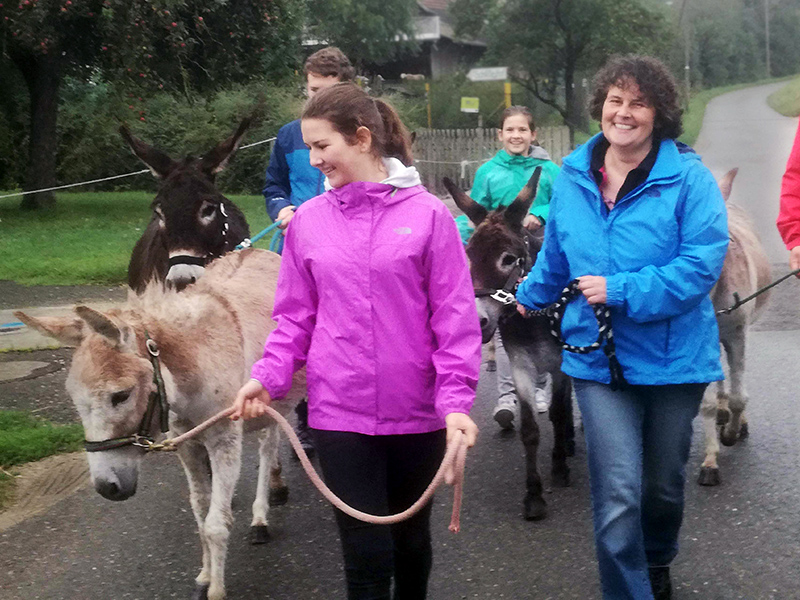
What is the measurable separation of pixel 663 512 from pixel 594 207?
116 cm

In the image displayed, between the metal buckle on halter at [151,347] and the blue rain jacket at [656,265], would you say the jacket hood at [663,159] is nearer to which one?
the blue rain jacket at [656,265]

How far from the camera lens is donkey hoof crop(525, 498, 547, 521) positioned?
4.87 meters

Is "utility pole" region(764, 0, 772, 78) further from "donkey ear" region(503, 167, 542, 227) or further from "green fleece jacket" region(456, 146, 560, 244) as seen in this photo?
"donkey ear" region(503, 167, 542, 227)

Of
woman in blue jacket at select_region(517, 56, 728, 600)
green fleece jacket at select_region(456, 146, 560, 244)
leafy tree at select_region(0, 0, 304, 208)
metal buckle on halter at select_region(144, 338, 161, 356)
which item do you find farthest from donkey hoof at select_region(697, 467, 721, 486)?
leafy tree at select_region(0, 0, 304, 208)

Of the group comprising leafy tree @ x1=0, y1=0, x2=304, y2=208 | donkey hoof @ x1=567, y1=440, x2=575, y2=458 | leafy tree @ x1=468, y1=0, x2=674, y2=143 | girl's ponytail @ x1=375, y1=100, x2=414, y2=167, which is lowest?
donkey hoof @ x1=567, y1=440, x2=575, y2=458

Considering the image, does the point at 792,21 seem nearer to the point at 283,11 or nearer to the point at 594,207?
the point at 283,11

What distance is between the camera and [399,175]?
2990 millimetres

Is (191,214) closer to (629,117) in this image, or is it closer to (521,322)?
(521,322)

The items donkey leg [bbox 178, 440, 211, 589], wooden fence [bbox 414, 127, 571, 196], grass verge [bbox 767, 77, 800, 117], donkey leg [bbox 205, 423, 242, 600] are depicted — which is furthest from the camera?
grass verge [bbox 767, 77, 800, 117]

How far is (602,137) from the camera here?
349 cm

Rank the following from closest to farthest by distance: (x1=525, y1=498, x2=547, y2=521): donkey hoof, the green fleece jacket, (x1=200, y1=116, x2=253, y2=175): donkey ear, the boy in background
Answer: (x1=525, y1=498, x2=547, y2=521): donkey hoof → the boy in background → (x1=200, y1=116, x2=253, y2=175): donkey ear → the green fleece jacket

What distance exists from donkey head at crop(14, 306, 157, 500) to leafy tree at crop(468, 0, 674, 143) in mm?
38921

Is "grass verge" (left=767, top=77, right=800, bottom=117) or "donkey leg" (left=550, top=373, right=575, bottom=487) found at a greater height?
"grass verge" (left=767, top=77, right=800, bottom=117)

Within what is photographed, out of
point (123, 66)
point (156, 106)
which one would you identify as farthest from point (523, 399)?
point (156, 106)
